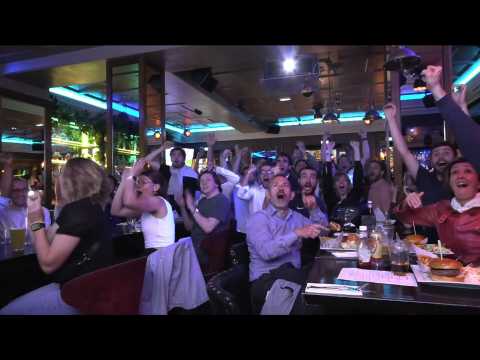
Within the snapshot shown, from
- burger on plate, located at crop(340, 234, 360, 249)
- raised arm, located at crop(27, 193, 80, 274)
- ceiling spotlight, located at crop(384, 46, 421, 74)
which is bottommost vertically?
burger on plate, located at crop(340, 234, 360, 249)

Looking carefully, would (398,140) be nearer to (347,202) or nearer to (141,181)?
(347,202)

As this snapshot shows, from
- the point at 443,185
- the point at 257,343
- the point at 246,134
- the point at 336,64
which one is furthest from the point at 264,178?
the point at 246,134

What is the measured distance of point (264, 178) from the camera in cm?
429

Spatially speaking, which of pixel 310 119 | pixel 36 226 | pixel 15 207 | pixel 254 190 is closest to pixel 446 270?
pixel 36 226

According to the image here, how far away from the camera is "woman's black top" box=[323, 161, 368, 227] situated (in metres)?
3.54

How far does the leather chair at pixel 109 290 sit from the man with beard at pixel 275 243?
835mm

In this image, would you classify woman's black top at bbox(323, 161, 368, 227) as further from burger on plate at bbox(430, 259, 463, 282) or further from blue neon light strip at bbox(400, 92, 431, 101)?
blue neon light strip at bbox(400, 92, 431, 101)

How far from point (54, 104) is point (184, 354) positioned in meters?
7.08

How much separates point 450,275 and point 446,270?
3 cm

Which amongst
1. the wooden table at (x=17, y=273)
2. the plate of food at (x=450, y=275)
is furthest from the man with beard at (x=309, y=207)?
the wooden table at (x=17, y=273)

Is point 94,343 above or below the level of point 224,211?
below

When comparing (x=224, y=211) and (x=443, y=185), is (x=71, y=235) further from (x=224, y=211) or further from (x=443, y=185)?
(x=443, y=185)

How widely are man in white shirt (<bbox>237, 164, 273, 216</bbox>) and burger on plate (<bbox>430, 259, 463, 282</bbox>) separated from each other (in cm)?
239

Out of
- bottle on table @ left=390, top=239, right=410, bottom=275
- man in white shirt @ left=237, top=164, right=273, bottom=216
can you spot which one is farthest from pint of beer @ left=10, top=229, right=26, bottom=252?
bottle on table @ left=390, top=239, right=410, bottom=275
